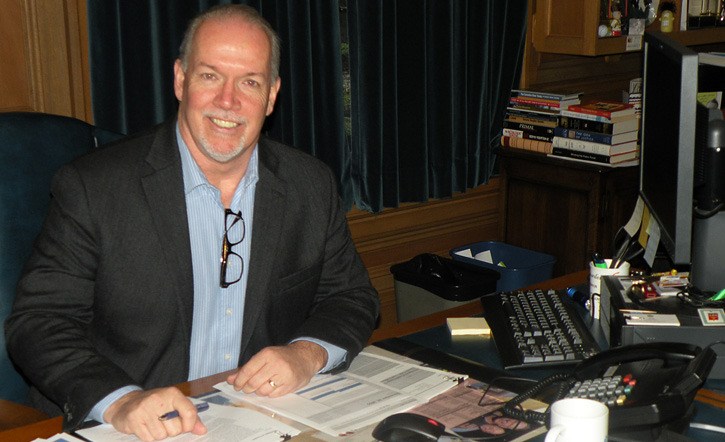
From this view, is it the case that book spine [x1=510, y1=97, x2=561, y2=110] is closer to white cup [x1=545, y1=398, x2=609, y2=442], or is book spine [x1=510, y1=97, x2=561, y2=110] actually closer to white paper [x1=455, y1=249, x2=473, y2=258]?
white paper [x1=455, y1=249, x2=473, y2=258]

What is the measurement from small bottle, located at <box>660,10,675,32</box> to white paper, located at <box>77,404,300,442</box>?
302 centimetres

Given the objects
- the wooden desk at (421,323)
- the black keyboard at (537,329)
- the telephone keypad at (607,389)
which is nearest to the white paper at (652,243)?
the black keyboard at (537,329)

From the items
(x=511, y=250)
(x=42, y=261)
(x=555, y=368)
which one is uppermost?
(x=42, y=261)

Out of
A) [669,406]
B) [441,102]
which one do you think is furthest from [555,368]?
[441,102]

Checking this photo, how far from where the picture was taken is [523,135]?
368cm

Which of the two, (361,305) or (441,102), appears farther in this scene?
(441,102)

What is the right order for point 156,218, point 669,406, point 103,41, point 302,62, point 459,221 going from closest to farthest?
1. point 669,406
2. point 156,218
3. point 103,41
4. point 302,62
5. point 459,221

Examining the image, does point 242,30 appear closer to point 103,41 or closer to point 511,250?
point 103,41

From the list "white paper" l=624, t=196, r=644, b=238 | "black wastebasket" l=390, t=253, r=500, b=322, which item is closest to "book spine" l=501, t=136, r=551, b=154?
"black wastebasket" l=390, t=253, r=500, b=322

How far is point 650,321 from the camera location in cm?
168

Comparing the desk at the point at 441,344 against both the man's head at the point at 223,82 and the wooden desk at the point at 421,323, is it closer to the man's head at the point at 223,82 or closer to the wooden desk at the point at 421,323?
the wooden desk at the point at 421,323

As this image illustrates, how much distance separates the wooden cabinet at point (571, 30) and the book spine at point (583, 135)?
0.33 metres

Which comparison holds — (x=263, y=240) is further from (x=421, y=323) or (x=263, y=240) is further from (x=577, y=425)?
(x=577, y=425)

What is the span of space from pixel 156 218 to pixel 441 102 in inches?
74.3
